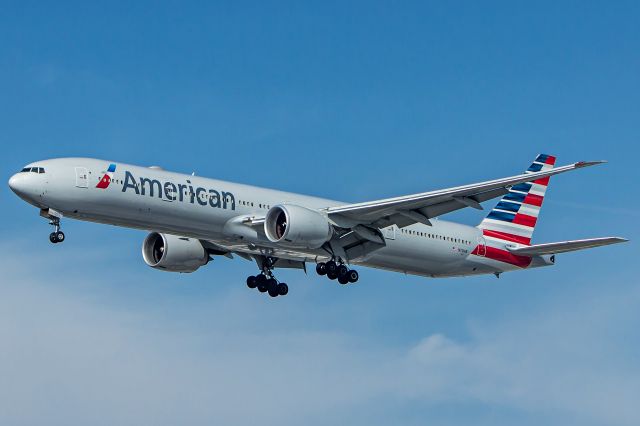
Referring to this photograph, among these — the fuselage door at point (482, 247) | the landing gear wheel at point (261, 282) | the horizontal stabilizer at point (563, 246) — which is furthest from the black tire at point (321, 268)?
the horizontal stabilizer at point (563, 246)

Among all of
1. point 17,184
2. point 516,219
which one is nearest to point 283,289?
point 516,219

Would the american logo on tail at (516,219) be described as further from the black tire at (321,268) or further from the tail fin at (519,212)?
the black tire at (321,268)

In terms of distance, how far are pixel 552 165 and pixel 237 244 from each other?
20.2m

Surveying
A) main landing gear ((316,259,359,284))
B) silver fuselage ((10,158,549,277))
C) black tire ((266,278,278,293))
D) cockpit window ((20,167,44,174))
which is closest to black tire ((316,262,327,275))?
main landing gear ((316,259,359,284))

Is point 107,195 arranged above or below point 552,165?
below

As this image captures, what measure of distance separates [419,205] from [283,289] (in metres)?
9.23

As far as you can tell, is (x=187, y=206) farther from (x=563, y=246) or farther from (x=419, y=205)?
(x=563, y=246)

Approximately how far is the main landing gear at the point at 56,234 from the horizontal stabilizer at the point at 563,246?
867 inches

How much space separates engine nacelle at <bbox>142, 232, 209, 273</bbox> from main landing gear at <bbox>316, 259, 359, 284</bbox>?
20.8ft

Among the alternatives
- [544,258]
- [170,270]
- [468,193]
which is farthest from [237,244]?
[544,258]

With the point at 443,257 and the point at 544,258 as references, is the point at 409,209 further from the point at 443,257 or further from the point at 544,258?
the point at 544,258

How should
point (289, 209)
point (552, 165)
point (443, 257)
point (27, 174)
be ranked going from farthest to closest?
1. point (552, 165)
2. point (443, 257)
3. point (289, 209)
4. point (27, 174)

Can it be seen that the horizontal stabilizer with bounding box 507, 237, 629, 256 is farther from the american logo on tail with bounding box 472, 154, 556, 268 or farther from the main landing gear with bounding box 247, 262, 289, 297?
the main landing gear with bounding box 247, 262, 289, 297

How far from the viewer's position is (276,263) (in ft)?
188
